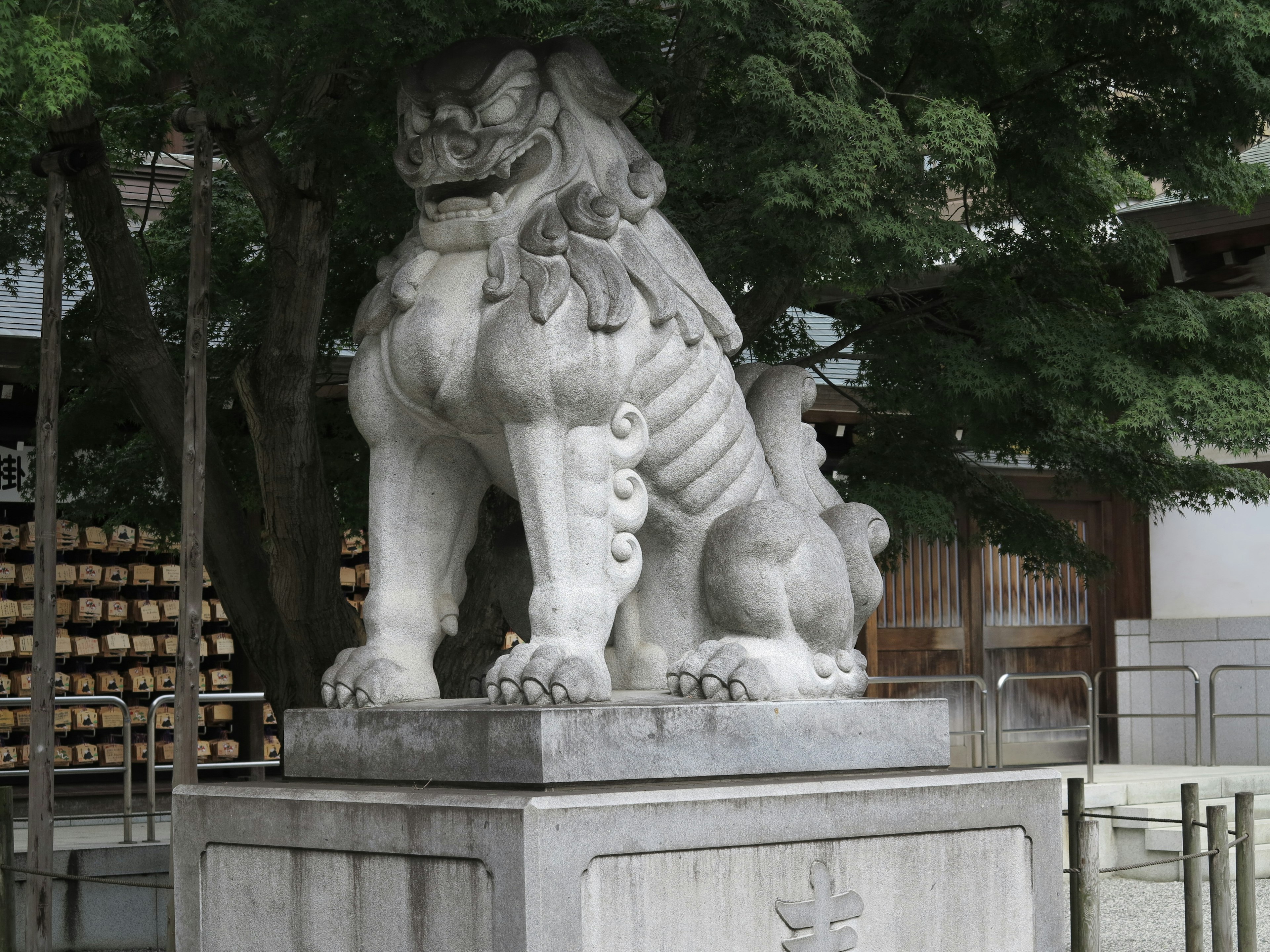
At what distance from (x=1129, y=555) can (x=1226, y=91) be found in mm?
9076

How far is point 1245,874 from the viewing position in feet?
22.4

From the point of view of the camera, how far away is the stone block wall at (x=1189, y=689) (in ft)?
43.5

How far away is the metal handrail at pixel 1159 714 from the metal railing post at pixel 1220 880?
4.45 metres

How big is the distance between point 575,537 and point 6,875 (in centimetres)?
369

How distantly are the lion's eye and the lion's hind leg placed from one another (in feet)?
3.69

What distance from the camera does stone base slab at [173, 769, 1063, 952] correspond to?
Result: 10.7 ft

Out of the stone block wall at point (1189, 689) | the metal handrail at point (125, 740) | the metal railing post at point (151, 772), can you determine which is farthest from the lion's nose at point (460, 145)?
the stone block wall at point (1189, 689)

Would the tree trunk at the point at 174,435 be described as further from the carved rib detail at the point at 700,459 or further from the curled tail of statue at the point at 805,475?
the carved rib detail at the point at 700,459

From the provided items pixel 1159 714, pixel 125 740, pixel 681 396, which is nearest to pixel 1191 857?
pixel 681 396

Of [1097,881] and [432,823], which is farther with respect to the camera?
[1097,881]

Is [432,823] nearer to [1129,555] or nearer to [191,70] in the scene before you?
[191,70]

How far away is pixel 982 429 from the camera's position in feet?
22.3

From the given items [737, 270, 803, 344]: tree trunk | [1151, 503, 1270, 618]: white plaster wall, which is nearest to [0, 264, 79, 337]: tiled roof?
[737, 270, 803, 344]: tree trunk

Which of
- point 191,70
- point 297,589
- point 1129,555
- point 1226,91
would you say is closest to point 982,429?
point 1226,91
